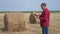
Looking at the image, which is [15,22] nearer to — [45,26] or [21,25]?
[21,25]

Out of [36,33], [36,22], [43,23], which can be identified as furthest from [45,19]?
[36,22]

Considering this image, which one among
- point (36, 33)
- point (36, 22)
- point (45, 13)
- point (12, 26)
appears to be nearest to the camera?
point (45, 13)

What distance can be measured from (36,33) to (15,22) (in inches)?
70.1

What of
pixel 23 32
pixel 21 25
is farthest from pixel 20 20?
pixel 23 32

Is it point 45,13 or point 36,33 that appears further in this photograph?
point 36,33

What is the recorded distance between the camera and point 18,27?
1416cm

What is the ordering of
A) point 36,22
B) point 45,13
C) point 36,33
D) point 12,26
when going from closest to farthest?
point 45,13 → point 36,33 → point 12,26 → point 36,22

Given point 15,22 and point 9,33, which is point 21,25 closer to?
point 15,22

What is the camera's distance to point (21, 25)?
14406 millimetres

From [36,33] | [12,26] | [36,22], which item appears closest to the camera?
[36,33]

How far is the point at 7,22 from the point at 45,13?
6.05 metres

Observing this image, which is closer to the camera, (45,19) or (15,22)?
(45,19)

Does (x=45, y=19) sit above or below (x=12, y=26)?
above

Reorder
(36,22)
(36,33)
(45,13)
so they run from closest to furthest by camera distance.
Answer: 1. (45,13)
2. (36,33)
3. (36,22)
